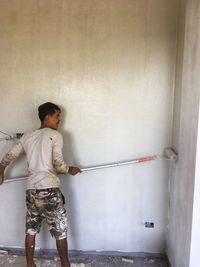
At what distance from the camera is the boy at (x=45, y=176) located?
103 inches

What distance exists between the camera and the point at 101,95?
2980 mm

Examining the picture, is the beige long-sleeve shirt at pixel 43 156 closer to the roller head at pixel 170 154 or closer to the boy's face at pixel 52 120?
the boy's face at pixel 52 120

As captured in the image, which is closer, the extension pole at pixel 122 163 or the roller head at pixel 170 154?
the roller head at pixel 170 154

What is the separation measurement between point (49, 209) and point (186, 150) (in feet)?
3.88

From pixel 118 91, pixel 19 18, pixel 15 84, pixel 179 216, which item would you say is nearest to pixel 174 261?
pixel 179 216

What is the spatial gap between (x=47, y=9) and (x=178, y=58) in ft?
4.07

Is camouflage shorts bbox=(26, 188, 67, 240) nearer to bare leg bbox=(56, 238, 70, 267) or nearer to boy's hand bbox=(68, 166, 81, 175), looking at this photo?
bare leg bbox=(56, 238, 70, 267)

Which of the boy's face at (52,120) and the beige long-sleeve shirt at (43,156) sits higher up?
the boy's face at (52,120)

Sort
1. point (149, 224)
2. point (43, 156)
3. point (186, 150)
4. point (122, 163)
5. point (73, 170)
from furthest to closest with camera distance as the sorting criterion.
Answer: point (149, 224)
point (122, 163)
point (73, 170)
point (43, 156)
point (186, 150)

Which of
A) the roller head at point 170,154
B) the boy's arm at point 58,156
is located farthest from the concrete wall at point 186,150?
the boy's arm at point 58,156

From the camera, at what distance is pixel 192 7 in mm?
2334

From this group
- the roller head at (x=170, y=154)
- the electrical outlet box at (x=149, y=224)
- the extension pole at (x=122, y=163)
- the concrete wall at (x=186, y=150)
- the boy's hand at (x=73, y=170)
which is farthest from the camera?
the electrical outlet box at (x=149, y=224)

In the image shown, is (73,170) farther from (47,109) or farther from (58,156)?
(47,109)

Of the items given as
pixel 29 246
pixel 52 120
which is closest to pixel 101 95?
pixel 52 120
